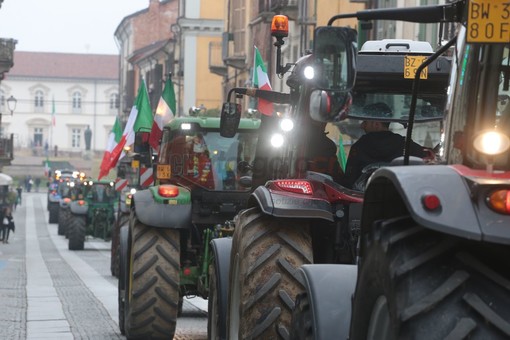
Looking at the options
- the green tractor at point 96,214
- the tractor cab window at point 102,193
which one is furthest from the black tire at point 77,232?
the tractor cab window at point 102,193

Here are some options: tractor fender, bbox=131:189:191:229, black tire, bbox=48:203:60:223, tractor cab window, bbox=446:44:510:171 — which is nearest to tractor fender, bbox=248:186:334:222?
tractor cab window, bbox=446:44:510:171

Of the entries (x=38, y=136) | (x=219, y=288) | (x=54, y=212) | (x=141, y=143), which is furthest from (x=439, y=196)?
(x=38, y=136)

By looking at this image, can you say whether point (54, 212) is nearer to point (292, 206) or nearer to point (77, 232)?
point (77, 232)

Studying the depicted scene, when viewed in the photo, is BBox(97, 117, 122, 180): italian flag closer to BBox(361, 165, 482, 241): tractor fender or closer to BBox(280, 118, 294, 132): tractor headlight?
BBox(280, 118, 294, 132): tractor headlight

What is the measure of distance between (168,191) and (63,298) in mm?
8382

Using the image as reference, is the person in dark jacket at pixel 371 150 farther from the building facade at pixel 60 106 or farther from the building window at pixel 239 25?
the building facade at pixel 60 106

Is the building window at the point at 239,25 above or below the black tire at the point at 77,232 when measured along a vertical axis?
above

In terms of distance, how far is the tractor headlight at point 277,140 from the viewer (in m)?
9.84

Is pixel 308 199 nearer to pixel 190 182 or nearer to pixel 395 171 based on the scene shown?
pixel 395 171

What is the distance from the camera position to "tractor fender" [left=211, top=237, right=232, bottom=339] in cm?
901

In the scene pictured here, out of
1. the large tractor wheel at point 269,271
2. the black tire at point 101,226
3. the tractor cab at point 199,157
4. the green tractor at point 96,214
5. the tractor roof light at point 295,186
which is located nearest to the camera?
the large tractor wheel at point 269,271

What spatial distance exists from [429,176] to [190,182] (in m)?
9.69

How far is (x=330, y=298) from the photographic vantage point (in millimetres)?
6230

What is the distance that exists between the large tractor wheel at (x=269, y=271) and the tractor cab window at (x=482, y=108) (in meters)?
2.24
